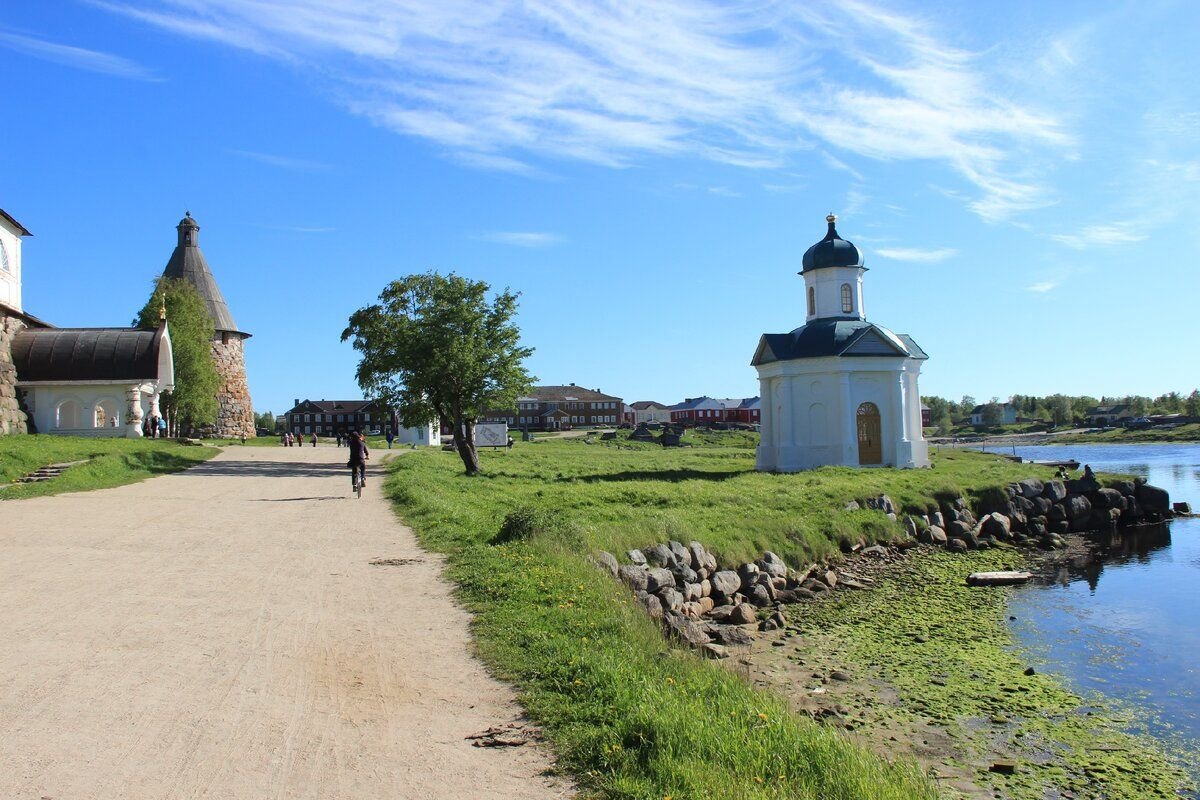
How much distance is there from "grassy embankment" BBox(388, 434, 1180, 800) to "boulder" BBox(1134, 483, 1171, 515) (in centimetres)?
1350

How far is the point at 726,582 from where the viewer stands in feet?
51.2

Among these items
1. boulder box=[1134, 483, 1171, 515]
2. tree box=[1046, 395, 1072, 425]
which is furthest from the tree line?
boulder box=[1134, 483, 1171, 515]

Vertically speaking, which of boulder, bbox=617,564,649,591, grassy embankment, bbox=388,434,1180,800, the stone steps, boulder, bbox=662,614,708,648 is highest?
the stone steps

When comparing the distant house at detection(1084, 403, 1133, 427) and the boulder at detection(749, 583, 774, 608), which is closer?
the boulder at detection(749, 583, 774, 608)

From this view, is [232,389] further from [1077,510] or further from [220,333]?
[1077,510]

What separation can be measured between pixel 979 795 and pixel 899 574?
11.3 metres

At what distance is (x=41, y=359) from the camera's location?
37.0 meters

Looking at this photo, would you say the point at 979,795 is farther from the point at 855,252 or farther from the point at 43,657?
the point at 855,252

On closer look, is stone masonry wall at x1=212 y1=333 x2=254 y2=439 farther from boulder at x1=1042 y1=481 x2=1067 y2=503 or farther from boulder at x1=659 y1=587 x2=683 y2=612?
boulder at x1=659 y1=587 x2=683 y2=612

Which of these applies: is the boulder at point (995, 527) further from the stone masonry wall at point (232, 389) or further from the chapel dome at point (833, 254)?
the stone masonry wall at point (232, 389)

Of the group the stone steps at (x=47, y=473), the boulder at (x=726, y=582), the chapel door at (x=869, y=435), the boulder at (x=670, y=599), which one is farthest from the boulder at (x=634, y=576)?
the chapel door at (x=869, y=435)

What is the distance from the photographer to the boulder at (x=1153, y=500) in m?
29.4

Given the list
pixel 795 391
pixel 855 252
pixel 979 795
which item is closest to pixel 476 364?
pixel 795 391

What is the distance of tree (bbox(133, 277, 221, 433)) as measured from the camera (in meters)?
48.7
